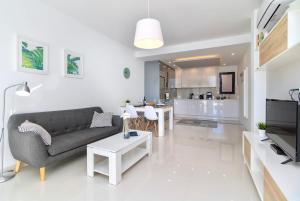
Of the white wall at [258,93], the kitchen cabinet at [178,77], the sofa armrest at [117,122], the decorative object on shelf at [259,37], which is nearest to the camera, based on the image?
the decorative object on shelf at [259,37]

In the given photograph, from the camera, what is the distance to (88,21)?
11.0ft

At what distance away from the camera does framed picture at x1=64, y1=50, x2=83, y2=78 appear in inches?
122

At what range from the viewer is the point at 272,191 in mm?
1204

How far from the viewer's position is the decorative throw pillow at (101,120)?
3248mm

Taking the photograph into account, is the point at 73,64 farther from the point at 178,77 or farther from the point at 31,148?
the point at 178,77

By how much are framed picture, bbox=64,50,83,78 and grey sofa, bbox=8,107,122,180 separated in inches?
30.4

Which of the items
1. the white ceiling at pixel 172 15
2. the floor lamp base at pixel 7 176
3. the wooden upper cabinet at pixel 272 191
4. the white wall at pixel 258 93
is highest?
the white ceiling at pixel 172 15

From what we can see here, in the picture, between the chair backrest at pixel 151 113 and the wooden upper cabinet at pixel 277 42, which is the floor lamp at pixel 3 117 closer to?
the chair backrest at pixel 151 113

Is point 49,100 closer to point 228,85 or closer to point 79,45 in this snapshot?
point 79,45

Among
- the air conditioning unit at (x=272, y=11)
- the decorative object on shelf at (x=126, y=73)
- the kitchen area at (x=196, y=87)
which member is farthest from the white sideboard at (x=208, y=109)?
the air conditioning unit at (x=272, y=11)

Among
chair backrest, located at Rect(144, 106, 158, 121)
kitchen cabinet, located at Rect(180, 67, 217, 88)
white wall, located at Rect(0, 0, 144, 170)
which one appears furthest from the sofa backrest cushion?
kitchen cabinet, located at Rect(180, 67, 217, 88)

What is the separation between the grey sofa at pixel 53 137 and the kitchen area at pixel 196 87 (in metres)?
3.37

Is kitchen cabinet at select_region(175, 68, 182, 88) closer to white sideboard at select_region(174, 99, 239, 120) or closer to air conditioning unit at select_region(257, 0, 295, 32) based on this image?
white sideboard at select_region(174, 99, 239, 120)

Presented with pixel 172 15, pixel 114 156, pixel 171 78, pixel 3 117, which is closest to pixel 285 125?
pixel 114 156
